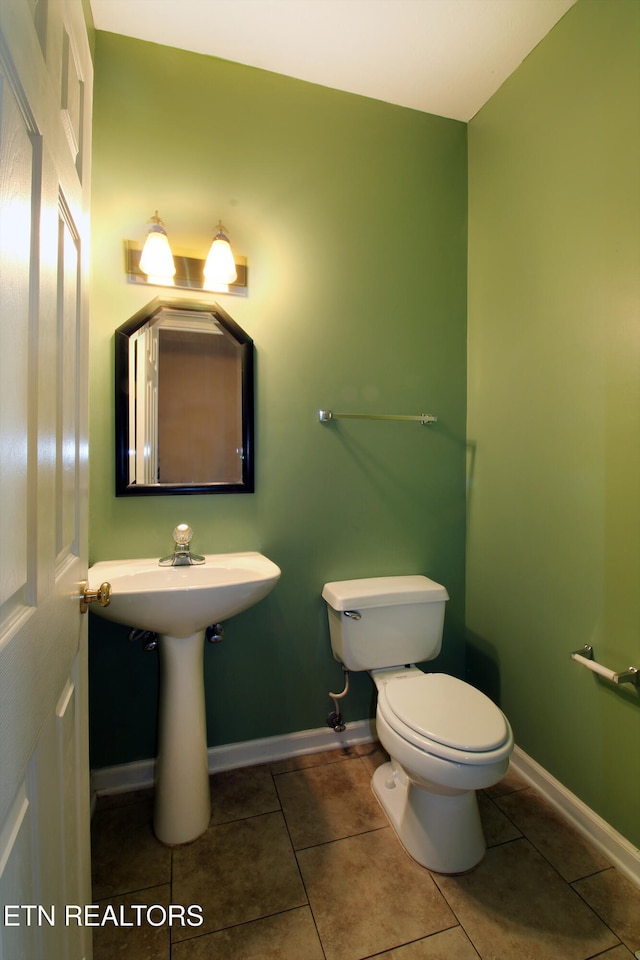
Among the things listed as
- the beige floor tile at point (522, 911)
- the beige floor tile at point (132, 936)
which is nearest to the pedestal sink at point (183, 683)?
the beige floor tile at point (132, 936)

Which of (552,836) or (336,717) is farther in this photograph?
(336,717)

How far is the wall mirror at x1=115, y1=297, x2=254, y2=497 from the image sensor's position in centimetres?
150

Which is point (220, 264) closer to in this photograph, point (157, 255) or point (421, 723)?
point (157, 255)

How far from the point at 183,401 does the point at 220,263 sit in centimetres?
51

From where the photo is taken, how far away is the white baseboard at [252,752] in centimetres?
154

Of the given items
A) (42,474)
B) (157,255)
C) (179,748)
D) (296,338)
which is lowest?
(179,748)

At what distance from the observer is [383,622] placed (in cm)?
162

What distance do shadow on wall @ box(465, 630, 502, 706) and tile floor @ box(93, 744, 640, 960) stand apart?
36cm

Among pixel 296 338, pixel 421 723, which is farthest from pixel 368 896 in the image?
pixel 296 338

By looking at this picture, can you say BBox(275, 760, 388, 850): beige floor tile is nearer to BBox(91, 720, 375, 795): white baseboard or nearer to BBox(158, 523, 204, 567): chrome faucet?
BBox(91, 720, 375, 795): white baseboard

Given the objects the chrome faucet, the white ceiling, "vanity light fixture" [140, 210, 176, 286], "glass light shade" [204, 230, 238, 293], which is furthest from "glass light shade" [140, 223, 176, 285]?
the chrome faucet

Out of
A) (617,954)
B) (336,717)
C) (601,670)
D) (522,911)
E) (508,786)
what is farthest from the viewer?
(336,717)

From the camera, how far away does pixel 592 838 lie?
1.36 metres

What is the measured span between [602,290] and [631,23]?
0.72 m
